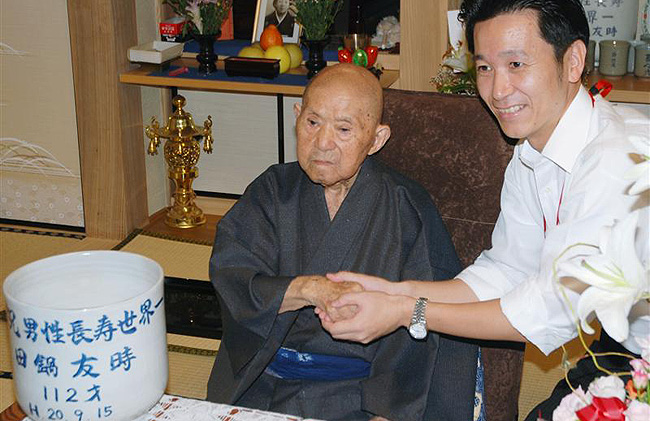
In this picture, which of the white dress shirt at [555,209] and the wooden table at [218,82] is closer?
the white dress shirt at [555,209]

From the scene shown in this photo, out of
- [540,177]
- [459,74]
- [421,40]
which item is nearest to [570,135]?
[540,177]

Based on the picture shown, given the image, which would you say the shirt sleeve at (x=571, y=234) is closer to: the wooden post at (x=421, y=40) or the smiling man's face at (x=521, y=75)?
the smiling man's face at (x=521, y=75)

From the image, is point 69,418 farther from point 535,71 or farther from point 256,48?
point 256,48

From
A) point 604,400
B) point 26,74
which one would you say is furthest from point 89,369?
point 26,74

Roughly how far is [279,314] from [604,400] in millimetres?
979

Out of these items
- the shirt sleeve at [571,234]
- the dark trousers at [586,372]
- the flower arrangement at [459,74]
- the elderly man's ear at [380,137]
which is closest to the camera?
the shirt sleeve at [571,234]

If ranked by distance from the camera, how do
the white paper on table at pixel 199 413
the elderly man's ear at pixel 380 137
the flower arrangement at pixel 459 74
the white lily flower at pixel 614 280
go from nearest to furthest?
the white lily flower at pixel 614 280 → the white paper on table at pixel 199 413 → the elderly man's ear at pixel 380 137 → the flower arrangement at pixel 459 74

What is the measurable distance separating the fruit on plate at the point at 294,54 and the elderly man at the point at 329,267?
1820 millimetres

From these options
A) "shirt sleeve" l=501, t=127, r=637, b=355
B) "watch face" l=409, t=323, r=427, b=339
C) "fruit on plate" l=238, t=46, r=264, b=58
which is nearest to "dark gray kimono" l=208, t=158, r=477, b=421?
"watch face" l=409, t=323, r=427, b=339

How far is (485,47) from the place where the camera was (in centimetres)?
174

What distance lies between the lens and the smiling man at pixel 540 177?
1.59 meters

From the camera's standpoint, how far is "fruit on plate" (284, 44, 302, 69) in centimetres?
377

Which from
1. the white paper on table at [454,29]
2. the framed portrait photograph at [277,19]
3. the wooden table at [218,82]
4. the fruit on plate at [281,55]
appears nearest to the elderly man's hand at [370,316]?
the white paper on table at [454,29]

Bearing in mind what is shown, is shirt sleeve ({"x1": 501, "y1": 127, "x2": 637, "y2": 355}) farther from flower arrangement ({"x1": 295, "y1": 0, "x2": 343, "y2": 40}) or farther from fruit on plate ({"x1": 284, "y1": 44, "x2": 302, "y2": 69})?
fruit on plate ({"x1": 284, "y1": 44, "x2": 302, "y2": 69})
